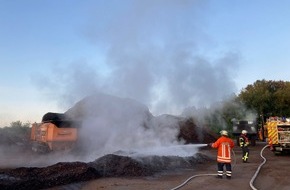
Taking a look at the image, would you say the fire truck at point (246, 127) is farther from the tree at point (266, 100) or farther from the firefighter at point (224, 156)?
the firefighter at point (224, 156)

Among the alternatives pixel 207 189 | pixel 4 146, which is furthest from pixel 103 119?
pixel 4 146

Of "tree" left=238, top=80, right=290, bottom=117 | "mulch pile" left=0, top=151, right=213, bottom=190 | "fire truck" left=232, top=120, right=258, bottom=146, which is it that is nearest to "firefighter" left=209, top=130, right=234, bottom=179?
"mulch pile" left=0, top=151, right=213, bottom=190

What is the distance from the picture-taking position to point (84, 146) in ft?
65.4

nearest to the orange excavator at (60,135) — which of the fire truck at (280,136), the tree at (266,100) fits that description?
the fire truck at (280,136)

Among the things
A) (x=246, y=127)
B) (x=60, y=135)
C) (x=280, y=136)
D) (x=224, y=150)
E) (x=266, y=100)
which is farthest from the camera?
(x=266, y=100)

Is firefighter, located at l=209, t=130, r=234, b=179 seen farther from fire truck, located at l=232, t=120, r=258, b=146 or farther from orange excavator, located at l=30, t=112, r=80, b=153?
fire truck, located at l=232, t=120, r=258, b=146

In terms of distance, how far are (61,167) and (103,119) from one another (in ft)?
21.2

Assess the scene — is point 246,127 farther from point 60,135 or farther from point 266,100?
point 60,135

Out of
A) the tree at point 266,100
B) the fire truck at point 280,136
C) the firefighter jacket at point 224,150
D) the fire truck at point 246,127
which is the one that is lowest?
the firefighter jacket at point 224,150

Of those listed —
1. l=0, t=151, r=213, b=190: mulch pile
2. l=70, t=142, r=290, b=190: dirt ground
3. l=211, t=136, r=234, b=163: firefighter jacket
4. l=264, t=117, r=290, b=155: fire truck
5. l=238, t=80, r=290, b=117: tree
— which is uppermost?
l=238, t=80, r=290, b=117: tree

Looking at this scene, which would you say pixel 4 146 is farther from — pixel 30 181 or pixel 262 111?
pixel 262 111

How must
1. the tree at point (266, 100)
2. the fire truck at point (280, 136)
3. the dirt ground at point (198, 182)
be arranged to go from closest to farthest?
1. the dirt ground at point (198, 182)
2. the fire truck at point (280, 136)
3. the tree at point (266, 100)

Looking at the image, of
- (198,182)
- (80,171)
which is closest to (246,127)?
(198,182)

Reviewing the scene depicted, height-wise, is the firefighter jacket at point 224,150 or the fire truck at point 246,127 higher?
the fire truck at point 246,127
